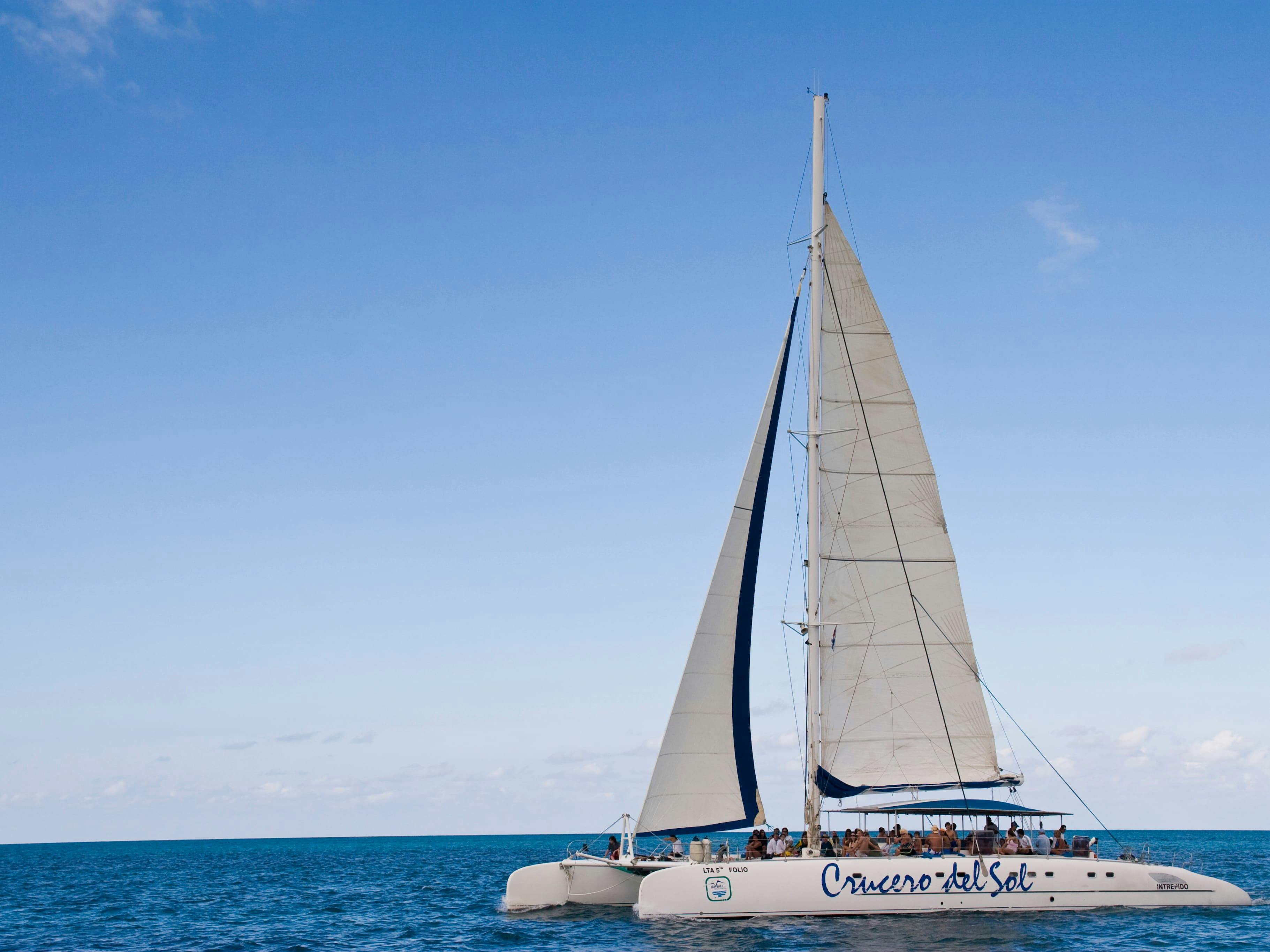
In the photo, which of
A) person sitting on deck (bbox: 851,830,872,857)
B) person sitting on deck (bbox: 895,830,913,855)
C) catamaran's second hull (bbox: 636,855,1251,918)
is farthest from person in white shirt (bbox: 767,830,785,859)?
person sitting on deck (bbox: 895,830,913,855)

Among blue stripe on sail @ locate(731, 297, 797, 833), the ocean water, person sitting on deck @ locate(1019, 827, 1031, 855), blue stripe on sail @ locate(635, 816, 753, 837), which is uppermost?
blue stripe on sail @ locate(731, 297, 797, 833)

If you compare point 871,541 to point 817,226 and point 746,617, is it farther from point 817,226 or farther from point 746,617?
point 817,226

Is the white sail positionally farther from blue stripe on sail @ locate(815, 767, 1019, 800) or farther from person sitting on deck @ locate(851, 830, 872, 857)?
person sitting on deck @ locate(851, 830, 872, 857)

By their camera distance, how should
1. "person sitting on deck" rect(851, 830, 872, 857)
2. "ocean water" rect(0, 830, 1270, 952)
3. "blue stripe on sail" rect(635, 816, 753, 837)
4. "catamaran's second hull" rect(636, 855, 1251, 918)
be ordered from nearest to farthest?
1. "ocean water" rect(0, 830, 1270, 952)
2. "catamaran's second hull" rect(636, 855, 1251, 918)
3. "person sitting on deck" rect(851, 830, 872, 857)
4. "blue stripe on sail" rect(635, 816, 753, 837)

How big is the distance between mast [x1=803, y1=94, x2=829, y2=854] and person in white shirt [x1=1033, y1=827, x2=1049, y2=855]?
454cm

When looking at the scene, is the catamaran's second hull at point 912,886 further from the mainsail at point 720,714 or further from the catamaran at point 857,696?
the mainsail at point 720,714

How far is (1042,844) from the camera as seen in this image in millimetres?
24094

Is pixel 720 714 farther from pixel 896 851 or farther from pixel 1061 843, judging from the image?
pixel 1061 843

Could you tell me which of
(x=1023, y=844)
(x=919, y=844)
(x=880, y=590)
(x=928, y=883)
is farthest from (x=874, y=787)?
(x=880, y=590)

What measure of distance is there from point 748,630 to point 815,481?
12.0ft

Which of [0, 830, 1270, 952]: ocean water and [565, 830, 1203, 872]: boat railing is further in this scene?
[565, 830, 1203, 872]: boat railing

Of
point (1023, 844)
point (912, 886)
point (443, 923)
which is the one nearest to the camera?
point (912, 886)

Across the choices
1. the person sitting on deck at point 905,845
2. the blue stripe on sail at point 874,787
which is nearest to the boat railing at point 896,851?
the person sitting on deck at point 905,845

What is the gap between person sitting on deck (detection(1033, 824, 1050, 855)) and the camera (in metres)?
24.0
